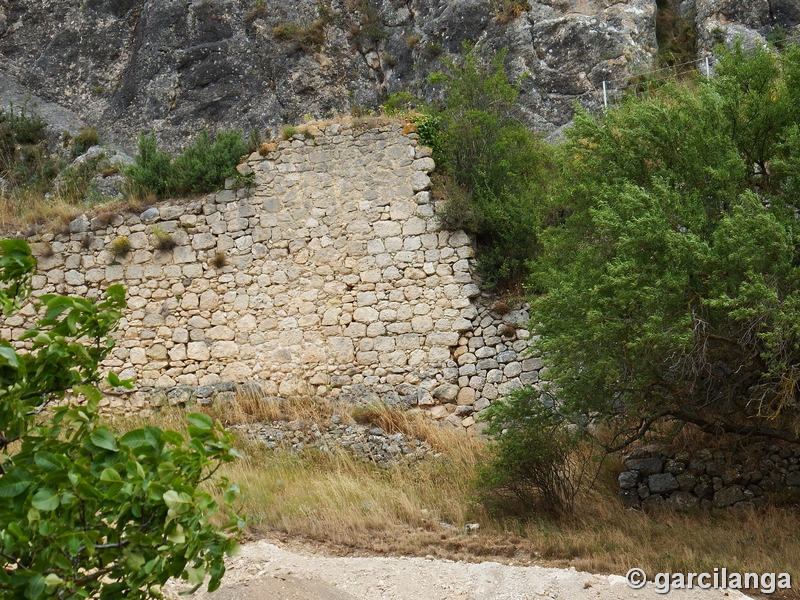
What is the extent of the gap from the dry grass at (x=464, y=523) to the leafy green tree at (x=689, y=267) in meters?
0.95

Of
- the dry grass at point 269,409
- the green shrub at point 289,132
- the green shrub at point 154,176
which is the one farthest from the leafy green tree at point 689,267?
the green shrub at point 154,176

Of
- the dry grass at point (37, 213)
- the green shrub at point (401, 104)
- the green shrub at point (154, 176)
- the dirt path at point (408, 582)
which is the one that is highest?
the green shrub at point (401, 104)

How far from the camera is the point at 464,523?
25.2ft

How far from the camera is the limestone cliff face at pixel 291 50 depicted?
15289 mm

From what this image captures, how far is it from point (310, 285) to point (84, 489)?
25.9ft

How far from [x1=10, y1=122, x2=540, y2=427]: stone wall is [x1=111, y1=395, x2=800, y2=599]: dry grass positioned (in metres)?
1.31

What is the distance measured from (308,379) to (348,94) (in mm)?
7833

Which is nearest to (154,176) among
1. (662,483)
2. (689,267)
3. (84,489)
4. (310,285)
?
(310,285)

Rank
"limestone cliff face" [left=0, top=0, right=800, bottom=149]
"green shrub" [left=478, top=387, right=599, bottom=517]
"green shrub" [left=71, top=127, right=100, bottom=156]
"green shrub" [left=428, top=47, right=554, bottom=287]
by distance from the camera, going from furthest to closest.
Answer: "green shrub" [left=71, top=127, right=100, bottom=156]
"limestone cliff face" [left=0, top=0, right=800, bottom=149]
"green shrub" [left=428, top=47, right=554, bottom=287]
"green shrub" [left=478, top=387, right=599, bottom=517]

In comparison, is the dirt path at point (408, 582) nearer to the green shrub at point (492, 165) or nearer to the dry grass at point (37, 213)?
the green shrub at point (492, 165)

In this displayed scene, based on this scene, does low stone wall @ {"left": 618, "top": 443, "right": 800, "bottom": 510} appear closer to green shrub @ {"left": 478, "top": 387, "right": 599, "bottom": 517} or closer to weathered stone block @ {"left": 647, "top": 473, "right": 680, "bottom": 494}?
weathered stone block @ {"left": 647, "top": 473, "right": 680, "bottom": 494}

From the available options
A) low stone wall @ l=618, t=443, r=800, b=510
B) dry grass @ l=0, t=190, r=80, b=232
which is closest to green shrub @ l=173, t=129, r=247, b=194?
dry grass @ l=0, t=190, r=80, b=232

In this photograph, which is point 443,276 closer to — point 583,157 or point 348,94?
point 583,157

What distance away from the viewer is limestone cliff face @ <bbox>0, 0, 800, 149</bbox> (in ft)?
50.2
